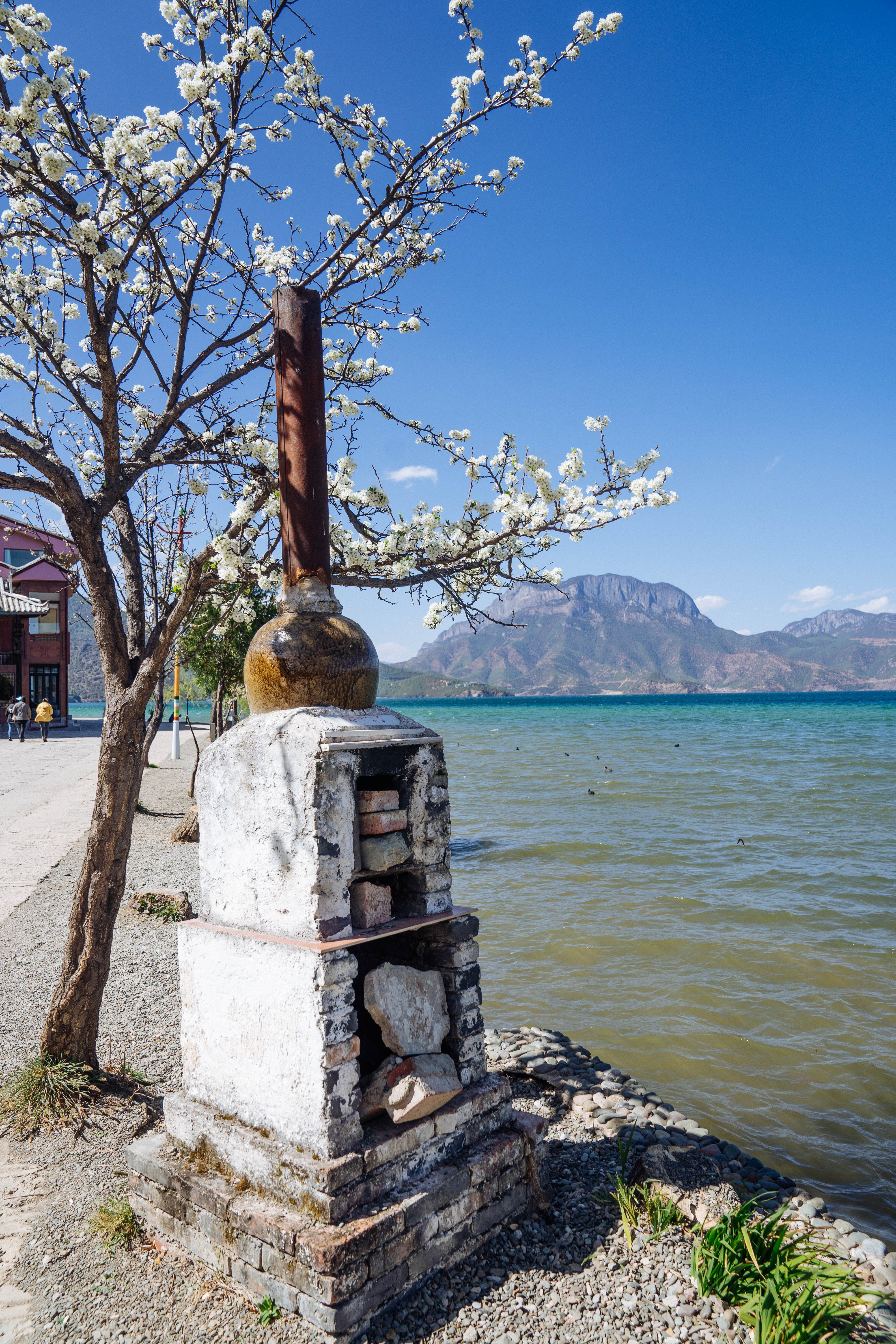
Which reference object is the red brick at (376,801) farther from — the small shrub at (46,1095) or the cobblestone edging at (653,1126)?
the small shrub at (46,1095)

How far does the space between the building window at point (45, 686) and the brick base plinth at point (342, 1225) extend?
4632 cm

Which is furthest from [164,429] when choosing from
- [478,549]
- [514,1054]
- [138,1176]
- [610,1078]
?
[610,1078]

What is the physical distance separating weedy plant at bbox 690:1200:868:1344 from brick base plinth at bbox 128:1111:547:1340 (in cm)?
87

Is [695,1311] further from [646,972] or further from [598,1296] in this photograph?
[646,972]

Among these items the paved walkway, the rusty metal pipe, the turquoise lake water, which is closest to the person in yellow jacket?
the paved walkway

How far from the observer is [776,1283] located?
333 centimetres

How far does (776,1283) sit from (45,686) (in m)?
49.3

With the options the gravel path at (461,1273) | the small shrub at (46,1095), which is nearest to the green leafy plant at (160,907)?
the gravel path at (461,1273)

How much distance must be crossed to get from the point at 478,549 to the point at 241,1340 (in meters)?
4.42

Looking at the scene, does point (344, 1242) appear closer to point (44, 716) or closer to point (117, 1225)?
point (117, 1225)

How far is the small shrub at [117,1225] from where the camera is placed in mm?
3705

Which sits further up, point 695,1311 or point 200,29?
point 200,29

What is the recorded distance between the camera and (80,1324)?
329 cm

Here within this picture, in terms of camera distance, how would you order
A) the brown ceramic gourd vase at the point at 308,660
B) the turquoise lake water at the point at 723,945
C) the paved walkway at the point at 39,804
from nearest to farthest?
1. the brown ceramic gourd vase at the point at 308,660
2. the turquoise lake water at the point at 723,945
3. the paved walkway at the point at 39,804
